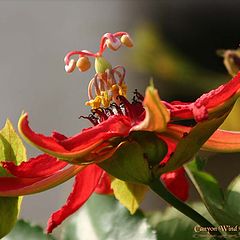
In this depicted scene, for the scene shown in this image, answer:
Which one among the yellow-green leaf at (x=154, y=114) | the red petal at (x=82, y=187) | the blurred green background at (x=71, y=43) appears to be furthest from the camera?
the blurred green background at (x=71, y=43)

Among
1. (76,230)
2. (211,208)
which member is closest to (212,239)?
(211,208)

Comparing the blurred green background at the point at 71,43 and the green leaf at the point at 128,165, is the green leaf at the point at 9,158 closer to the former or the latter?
the green leaf at the point at 128,165

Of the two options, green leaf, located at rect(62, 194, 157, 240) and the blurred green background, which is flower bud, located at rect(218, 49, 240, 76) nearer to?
green leaf, located at rect(62, 194, 157, 240)

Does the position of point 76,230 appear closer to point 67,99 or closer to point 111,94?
point 111,94

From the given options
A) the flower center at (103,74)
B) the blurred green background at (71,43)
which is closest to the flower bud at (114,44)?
the flower center at (103,74)

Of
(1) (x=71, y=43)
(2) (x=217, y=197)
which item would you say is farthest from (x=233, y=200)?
(1) (x=71, y=43)

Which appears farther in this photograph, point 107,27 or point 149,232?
point 107,27

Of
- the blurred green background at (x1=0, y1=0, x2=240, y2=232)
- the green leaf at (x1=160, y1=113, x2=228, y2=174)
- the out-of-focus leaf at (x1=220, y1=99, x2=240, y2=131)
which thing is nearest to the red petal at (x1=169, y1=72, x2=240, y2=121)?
the green leaf at (x1=160, y1=113, x2=228, y2=174)
